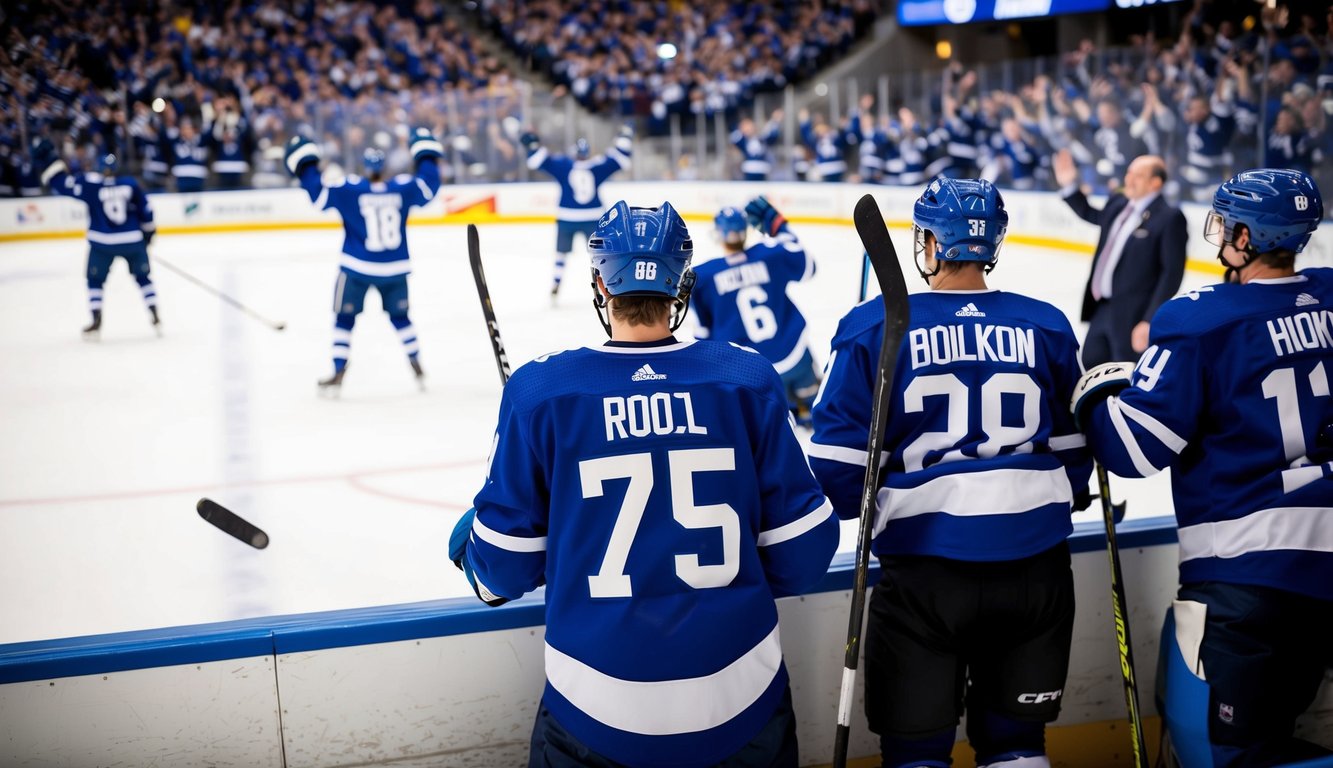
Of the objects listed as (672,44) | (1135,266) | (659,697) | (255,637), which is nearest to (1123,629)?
(659,697)

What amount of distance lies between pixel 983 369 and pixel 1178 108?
9.94 m

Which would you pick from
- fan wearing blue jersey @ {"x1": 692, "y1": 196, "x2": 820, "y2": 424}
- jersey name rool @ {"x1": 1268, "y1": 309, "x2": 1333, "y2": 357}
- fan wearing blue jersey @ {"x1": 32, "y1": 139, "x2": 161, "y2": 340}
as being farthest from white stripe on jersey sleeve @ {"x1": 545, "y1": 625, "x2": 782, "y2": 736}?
fan wearing blue jersey @ {"x1": 32, "y1": 139, "x2": 161, "y2": 340}

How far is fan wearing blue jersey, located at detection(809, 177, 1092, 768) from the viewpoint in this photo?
1.99 m

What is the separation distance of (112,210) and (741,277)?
5.39 m

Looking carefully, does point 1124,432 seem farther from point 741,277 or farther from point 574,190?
point 574,190

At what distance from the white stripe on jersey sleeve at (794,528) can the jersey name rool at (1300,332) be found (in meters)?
0.88

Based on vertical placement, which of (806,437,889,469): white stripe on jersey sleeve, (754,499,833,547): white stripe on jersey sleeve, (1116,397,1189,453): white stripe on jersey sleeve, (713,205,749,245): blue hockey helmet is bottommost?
(754,499,833,547): white stripe on jersey sleeve

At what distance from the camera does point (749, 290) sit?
5254 mm

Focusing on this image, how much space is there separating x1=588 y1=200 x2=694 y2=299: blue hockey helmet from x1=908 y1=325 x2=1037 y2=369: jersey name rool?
47 cm

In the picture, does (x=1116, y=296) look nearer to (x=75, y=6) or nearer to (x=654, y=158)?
(x=75, y=6)

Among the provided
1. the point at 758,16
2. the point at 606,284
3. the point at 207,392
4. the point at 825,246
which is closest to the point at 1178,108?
the point at 825,246

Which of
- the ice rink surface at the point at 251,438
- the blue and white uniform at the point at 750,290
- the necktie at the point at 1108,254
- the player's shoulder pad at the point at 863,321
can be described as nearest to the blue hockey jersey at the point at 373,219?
the ice rink surface at the point at 251,438

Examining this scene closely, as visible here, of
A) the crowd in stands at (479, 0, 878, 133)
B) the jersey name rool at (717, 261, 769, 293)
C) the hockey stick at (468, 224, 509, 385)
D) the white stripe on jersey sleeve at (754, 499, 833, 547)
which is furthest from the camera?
the crowd in stands at (479, 0, 878, 133)

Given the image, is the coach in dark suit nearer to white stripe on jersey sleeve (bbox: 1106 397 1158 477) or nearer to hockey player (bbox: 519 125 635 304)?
white stripe on jersey sleeve (bbox: 1106 397 1158 477)
